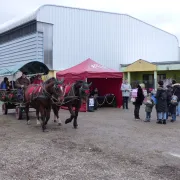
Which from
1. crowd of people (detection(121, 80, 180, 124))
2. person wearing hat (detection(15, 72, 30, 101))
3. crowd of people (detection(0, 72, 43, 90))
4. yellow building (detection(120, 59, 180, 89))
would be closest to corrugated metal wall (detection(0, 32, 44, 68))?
yellow building (detection(120, 59, 180, 89))

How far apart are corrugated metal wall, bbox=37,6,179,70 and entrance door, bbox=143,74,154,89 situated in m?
2.92

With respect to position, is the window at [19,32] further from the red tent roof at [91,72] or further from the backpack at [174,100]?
the backpack at [174,100]

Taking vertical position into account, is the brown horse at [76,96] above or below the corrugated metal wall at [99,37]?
below

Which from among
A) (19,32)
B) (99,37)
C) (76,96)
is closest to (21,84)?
(76,96)

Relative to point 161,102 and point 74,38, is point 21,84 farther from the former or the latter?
point 74,38

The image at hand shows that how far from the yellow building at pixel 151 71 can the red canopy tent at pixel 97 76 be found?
662 cm

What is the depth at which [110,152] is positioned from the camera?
21.0ft

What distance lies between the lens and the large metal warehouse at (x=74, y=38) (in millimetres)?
21859

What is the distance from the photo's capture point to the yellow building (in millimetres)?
21688

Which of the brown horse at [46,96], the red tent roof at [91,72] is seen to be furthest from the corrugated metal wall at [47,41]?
the brown horse at [46,96]

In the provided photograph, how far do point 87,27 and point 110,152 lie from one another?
18862mm

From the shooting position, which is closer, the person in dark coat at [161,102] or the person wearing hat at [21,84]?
the person in dark coat at [161,102]

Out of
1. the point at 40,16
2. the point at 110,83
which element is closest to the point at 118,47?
the point at 40,16

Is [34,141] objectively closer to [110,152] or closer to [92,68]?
[110,152]
